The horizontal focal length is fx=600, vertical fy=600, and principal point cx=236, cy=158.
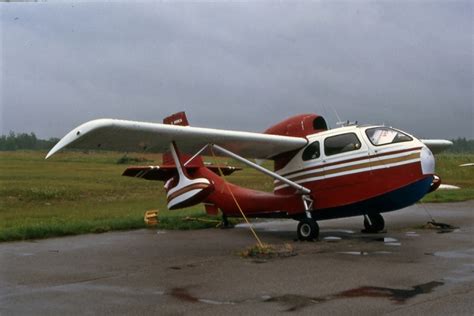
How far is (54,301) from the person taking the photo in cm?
716

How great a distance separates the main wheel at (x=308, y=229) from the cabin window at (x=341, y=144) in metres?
1.59

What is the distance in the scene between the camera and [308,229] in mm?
13148

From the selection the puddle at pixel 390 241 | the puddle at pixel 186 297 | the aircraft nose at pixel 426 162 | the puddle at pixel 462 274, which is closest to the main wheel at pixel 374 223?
the puddle at pixel 390 241

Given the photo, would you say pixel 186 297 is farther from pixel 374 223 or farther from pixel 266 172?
pixel 374 223

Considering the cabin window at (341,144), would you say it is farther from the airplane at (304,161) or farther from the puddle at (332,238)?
the puddle at (332,238)

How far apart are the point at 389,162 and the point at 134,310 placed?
24.5 ft

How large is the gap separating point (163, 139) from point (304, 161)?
11.5 feet

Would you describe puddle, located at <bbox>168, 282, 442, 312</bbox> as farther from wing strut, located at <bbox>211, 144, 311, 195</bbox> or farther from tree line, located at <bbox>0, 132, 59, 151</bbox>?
tree line, located at <bbox>0, 132, 59, 151</bbox>

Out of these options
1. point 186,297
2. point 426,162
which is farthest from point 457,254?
point 186,297

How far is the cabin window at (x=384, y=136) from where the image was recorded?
12703 millimetres

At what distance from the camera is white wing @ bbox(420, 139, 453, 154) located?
1731 centimetres

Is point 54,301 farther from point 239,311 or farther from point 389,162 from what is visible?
point 389,162

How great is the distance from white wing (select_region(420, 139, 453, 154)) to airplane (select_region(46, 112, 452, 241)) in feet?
7.51

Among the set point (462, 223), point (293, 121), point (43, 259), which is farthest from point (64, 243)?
point (462, 223)
